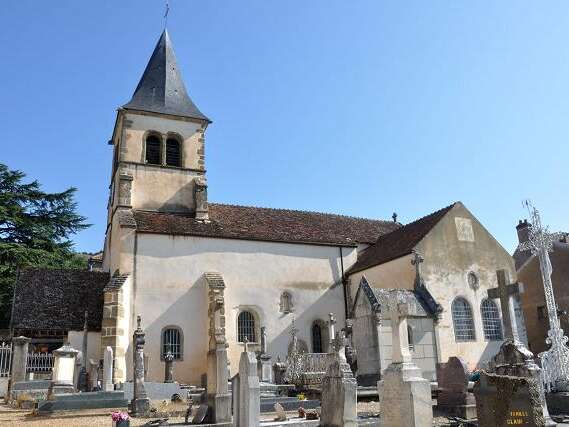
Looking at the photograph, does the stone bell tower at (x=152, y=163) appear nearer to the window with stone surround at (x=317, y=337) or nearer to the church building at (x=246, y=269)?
the church building at (x=246, y=269)

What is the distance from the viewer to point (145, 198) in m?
25.5

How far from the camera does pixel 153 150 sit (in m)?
26.9

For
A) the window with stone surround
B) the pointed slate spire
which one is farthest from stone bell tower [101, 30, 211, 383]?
the window with stone surround

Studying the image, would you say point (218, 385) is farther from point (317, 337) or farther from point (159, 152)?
point (159, 152)

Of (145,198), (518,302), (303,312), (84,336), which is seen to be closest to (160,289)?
(84,336)

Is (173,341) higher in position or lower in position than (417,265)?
lower

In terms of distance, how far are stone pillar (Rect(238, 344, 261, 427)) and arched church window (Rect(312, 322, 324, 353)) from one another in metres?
15.6

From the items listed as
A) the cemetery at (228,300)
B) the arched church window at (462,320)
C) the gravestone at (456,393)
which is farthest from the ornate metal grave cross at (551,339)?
the arched church window at (462,320)

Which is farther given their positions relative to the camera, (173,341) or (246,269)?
(246,269)

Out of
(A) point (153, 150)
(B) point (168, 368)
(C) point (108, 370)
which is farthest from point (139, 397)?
(A) point (153, 150)

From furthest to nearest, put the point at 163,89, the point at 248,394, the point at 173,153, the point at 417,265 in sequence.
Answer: the point at 163,89 < the point at 173,153 < the point at 417,265 < the point at 248,394

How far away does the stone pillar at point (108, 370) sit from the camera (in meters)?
17.4

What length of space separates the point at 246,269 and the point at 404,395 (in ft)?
54.6

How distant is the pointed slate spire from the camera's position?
2767 cm
